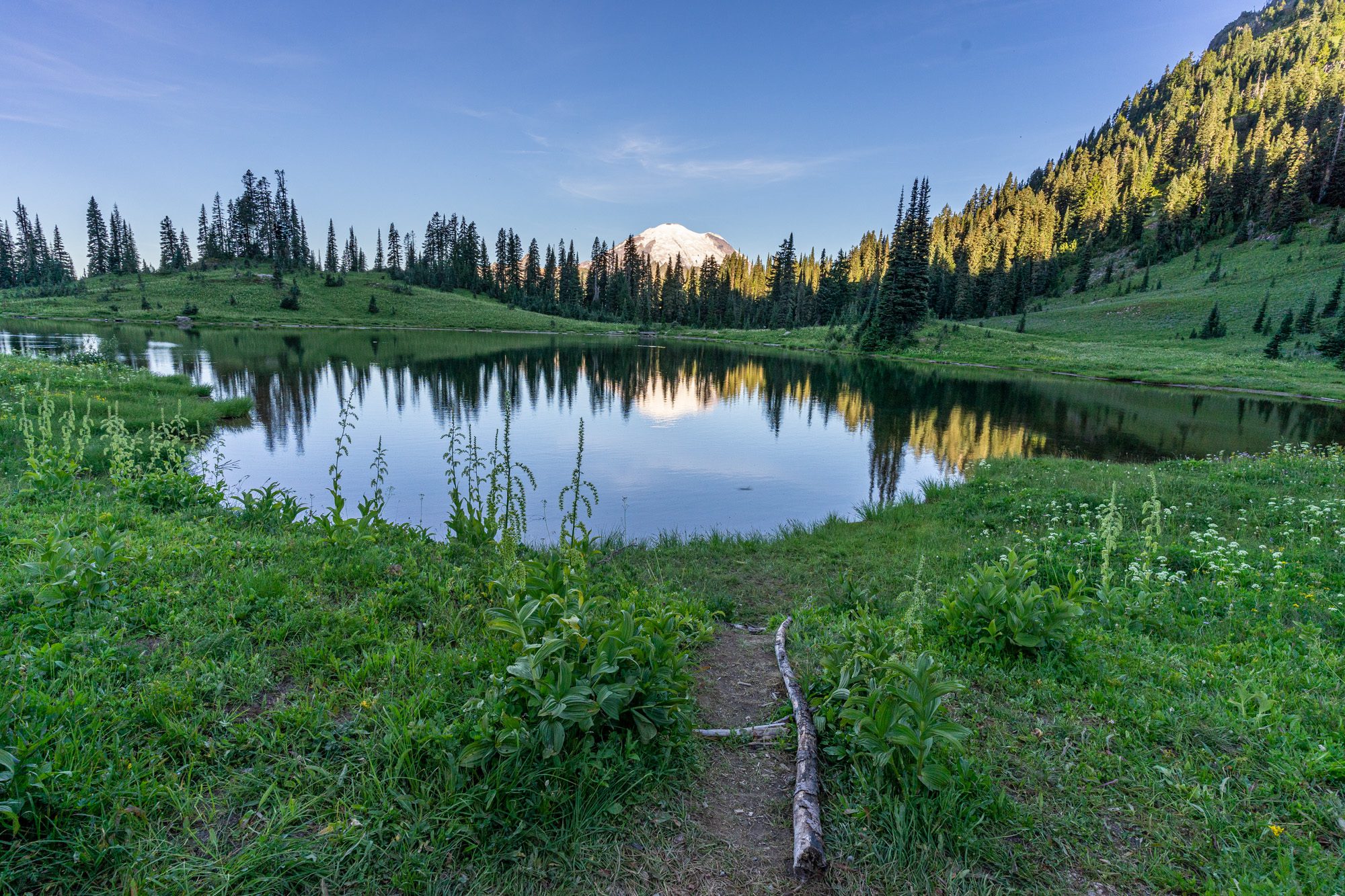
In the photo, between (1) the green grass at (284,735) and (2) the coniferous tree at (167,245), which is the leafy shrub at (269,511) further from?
(2) the coniferous tree at (167,245)

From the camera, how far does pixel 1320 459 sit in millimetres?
15781

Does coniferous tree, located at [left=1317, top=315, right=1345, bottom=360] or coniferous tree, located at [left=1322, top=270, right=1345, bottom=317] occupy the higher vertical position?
coniferous tree, located at [left=1322, top=270, right=1345, bottom=317]

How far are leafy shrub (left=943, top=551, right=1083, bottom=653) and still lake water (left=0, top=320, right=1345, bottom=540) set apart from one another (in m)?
6.97

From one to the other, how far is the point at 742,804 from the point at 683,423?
23230 millimetres

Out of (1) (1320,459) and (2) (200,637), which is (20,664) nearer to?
(2) (200,637)

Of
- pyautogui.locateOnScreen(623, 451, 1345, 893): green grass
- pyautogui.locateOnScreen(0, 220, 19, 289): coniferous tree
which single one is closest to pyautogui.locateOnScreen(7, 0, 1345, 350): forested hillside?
pyautogui.locateOnScreen(0, 220, 19, 289): coniferous tree

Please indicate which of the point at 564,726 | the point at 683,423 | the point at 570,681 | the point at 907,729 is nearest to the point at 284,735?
the point at 564,726

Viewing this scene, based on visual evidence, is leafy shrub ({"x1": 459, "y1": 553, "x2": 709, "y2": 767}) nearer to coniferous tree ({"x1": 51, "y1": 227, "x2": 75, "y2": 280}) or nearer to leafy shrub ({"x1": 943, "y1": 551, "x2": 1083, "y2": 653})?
leafy shrub ({"x1": 943, "y1": 551, "x2": 1083, "y2": 653})

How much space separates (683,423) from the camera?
1057 inches

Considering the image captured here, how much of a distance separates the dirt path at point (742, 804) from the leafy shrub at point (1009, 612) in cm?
212

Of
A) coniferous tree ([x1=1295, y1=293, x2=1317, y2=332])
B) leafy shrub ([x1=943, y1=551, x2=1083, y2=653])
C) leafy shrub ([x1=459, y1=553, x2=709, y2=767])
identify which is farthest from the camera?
coniferous tree ([x1=1295, y1=293, x2=1317, y2=332])

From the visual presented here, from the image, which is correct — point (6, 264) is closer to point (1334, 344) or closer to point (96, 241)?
point (96, 241)

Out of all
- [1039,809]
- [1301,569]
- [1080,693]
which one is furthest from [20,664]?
[1301,569]

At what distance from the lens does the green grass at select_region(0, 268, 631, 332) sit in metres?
85.2
